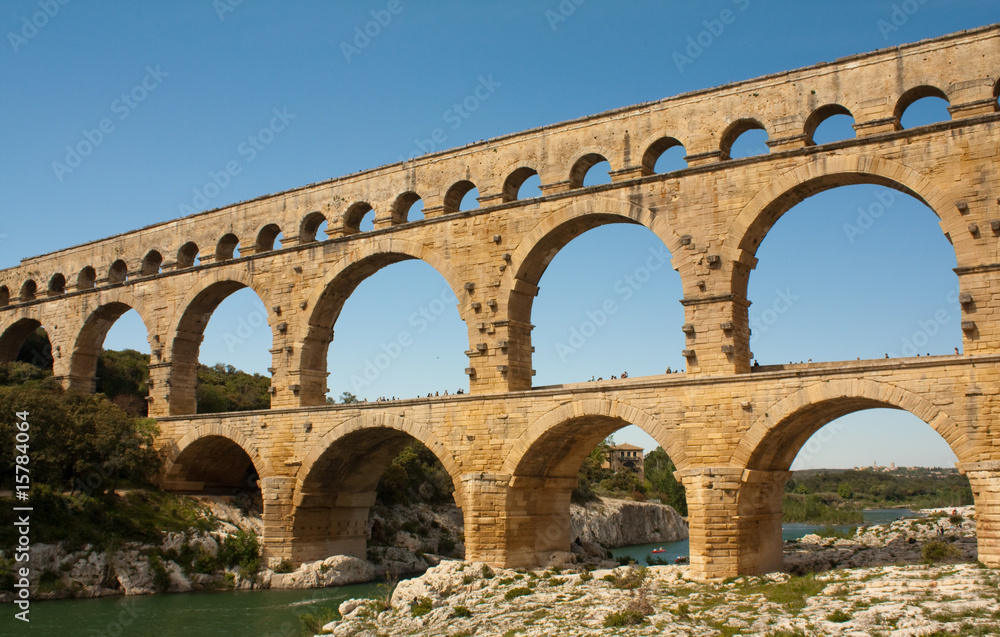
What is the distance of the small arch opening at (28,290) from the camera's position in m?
32.3

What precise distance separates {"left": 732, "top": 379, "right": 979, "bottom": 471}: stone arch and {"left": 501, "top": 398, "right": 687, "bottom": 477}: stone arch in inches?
55.6

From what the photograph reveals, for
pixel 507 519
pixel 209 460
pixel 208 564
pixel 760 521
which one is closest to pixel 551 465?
pixel 507 519

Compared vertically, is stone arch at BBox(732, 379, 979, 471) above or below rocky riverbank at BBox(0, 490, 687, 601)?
above

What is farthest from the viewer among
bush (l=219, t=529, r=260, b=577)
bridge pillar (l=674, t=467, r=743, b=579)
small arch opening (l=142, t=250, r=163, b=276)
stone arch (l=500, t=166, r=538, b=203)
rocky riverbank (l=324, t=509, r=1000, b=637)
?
small arch opening (l=142, t=250, r=163, b=276)

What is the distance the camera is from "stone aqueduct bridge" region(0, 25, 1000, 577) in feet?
53.0

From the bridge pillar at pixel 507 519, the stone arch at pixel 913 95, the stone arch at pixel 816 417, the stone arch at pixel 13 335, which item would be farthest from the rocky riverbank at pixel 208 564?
the stone arch at pixel 13 335

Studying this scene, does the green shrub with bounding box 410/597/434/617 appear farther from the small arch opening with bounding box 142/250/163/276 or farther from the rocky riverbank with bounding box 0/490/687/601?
the small arch opening with bounding box 142/250/163/276

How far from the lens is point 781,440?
17.5 metres

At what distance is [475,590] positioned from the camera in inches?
699

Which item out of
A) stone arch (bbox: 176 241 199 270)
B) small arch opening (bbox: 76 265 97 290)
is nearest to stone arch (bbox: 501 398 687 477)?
stone arch (bbox: 176 241 199 270)

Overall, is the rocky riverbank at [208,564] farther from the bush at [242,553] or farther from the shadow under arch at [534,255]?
the shadow under arch at [534,255]

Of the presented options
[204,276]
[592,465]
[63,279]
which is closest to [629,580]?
[204,276]

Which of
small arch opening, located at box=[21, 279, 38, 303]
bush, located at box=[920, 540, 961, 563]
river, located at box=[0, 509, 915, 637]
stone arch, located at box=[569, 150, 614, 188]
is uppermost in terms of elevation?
stone arch, located at box=[569, 150, 614, 188]

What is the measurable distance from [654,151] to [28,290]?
78.3 ft
